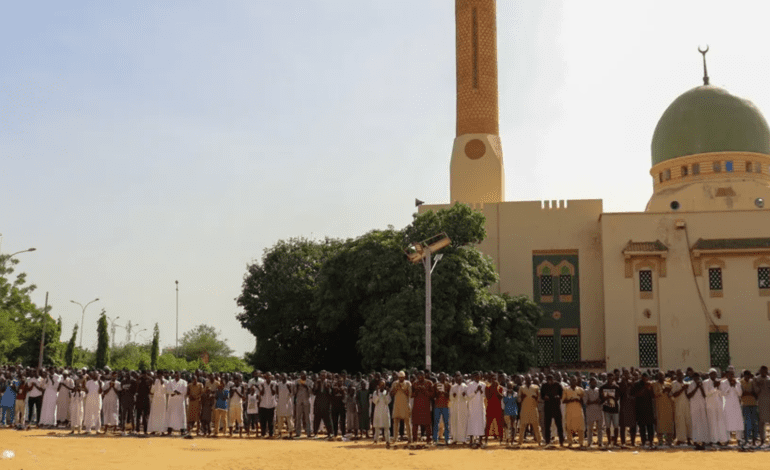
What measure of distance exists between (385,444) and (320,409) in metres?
→ 2.33

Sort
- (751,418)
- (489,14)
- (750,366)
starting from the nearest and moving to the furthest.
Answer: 1. (751,418)
2. (750,366)
3. (489,14)

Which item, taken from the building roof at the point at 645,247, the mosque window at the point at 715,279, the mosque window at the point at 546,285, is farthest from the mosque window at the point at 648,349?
the mosque window at the point at 546,285

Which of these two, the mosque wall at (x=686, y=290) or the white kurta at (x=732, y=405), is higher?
the mosque wall at (x=686, y=290)

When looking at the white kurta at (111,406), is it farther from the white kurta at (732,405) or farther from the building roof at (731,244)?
the building roof at (731,244)

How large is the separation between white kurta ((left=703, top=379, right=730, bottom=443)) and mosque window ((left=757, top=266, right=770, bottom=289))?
2215cm

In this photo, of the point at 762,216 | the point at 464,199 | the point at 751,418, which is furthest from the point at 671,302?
the point at 751,418

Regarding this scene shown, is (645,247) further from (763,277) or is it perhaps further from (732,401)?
(732,401)

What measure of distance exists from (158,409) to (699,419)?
12.2 meters

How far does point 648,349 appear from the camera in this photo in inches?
1465

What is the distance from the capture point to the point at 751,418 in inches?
672

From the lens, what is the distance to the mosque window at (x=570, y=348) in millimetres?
38344

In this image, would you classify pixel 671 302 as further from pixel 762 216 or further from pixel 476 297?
pixel 476 297

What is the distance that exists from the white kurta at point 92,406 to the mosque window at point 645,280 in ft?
81.8

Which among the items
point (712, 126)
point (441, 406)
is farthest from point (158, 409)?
point (712, 126)
